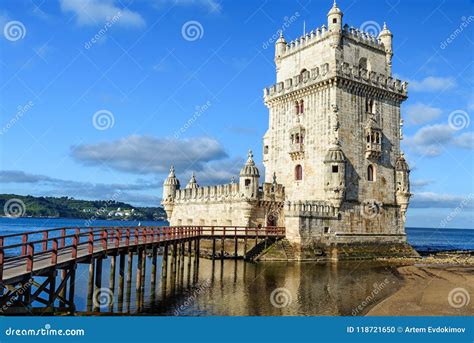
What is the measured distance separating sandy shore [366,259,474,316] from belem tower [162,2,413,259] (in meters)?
8.57

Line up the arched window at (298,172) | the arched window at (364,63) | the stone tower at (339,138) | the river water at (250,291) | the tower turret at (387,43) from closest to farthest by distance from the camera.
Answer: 1. the river water at (250,291)
2. the stone tower at (339,138)
3. the arched window at (298,172)
4. the arched window at (364,63)
5. the tower turret at (387,43)

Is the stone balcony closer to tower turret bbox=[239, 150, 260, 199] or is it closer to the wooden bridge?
tower turret bbox=[239, 150, 260, 199]

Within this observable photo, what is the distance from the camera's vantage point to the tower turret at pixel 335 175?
126 feet

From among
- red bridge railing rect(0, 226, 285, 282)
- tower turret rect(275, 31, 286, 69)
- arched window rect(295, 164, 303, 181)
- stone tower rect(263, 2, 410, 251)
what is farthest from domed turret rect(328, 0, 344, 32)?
red bridge railing rect(0, 226, 285, 282)

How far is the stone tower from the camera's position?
3881cm

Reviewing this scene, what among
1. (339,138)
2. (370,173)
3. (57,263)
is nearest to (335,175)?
(339,138)

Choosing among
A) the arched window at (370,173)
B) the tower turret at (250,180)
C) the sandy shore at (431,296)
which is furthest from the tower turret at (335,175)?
the sandy shore at (431,296)

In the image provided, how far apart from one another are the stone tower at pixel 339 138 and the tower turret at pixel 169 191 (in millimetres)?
12370

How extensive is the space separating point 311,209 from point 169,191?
20.6 metres

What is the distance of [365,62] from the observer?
4425cm

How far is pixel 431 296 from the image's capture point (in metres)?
22.3

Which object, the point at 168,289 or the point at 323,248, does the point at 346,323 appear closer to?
the point at 168,289

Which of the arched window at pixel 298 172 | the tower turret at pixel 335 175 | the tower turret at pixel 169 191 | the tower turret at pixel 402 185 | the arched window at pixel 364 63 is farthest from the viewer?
the tower turret at pixel 169 191

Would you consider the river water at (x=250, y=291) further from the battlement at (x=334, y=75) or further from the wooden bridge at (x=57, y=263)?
the battlement at (x=334, y=75)
